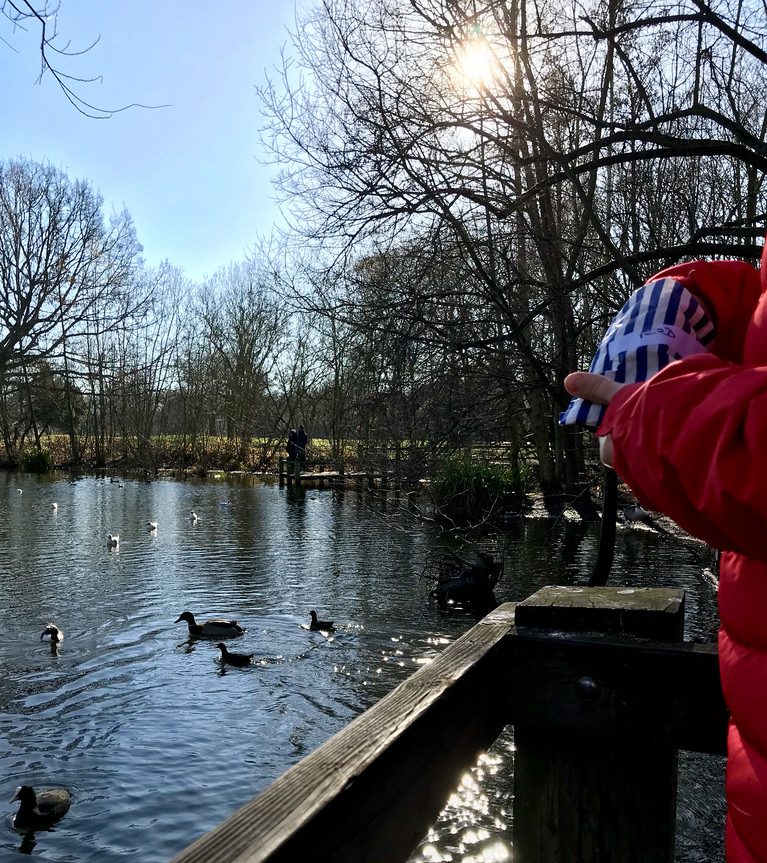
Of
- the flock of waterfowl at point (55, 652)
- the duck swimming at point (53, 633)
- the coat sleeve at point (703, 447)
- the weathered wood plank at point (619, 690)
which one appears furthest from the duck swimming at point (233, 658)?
the coat sleeve at point (703, 447)

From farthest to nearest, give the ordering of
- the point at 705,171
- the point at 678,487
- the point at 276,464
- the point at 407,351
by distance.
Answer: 1. the point at 276,464
2. the point at 705,171
3. the point at 407,351
4. the point at 678,487

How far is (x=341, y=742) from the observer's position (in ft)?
3.80

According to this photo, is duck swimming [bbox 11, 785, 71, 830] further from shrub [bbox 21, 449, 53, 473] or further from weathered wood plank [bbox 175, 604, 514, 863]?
shrub [bbox 21, 449, 53, 473]

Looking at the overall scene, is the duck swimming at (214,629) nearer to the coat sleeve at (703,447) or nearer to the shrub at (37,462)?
the coat sleeve at (703,447)

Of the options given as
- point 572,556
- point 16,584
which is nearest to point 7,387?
point 16,584

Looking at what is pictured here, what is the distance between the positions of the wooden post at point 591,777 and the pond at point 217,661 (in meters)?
1.54

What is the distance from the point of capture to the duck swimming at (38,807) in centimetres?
557

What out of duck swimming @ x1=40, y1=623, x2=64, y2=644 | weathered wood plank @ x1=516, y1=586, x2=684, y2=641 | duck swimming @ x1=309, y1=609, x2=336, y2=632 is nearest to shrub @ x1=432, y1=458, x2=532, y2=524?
duck swimming @ x1=309, y1=609, x2=336, y2=632

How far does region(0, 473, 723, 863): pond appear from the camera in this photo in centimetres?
576

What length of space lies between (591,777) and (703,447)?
995mm

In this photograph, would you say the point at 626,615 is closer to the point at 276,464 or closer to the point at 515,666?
the point at 515,666

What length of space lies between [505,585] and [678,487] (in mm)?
12158

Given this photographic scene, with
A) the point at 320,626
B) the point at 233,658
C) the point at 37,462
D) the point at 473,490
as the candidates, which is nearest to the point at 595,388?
the point at 233,658

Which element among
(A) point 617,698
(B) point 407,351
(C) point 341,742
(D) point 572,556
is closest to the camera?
(C) point 341,742
